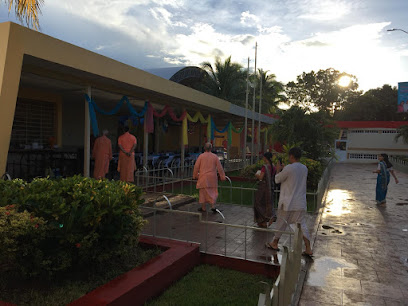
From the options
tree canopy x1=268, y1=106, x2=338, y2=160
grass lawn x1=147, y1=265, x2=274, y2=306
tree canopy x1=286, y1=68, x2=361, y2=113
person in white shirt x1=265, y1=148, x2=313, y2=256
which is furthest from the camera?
tree canopy x1=286, y1=68, x2=361, y2=113

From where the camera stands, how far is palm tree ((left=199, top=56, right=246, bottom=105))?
88.9 feet

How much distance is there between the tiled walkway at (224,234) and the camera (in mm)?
4648

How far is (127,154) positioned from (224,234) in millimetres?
3504

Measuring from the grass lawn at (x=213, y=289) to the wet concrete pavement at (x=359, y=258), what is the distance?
582 millimetres

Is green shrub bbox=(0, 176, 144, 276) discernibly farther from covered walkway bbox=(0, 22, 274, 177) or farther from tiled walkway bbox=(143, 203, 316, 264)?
covered walkway bbox=(0, 22, 274, 177)

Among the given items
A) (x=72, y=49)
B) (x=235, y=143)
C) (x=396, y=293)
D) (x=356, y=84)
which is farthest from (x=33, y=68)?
(x=356, y=84)

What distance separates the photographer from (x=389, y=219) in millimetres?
7355

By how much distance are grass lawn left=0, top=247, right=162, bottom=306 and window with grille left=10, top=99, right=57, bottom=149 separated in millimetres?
7077

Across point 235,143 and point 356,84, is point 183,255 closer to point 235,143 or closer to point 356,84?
point 235,143

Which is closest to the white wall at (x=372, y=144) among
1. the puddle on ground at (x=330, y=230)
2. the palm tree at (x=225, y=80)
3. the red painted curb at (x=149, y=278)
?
the palm tree at (x=225, y=80)

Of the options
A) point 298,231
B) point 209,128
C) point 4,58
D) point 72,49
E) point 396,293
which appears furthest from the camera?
point 209,128

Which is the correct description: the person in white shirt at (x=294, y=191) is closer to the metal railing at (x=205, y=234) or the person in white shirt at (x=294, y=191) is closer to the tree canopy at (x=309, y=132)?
the metal railing at (x=205, y=234)

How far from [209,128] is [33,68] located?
8.10m


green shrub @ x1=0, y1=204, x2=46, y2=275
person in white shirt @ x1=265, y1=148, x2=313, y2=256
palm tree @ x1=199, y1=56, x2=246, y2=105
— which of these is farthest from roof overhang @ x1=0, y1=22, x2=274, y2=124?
palm tree @ x1=199, y1=56, x2=246, y2=105
